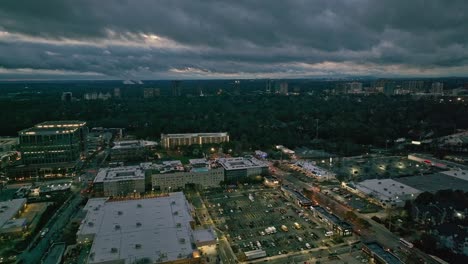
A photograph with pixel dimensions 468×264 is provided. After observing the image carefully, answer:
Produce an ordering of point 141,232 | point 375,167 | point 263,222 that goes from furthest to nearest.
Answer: point 375,167 < point 263,222 < point 141,232

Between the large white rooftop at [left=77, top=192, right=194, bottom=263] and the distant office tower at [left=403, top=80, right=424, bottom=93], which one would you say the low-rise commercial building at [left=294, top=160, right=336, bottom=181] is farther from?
the distant office tower at [left=403, top=80, right=424, bottom=93]

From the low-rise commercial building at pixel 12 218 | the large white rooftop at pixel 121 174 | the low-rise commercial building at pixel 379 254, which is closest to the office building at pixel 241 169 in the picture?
the large white rooftop at pixel 121 174

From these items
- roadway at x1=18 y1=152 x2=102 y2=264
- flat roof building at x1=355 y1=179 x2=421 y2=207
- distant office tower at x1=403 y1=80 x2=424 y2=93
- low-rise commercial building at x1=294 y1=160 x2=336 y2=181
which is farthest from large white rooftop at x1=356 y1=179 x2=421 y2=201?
distant office tower at x1=403 y1=80 x2=424 y2=93

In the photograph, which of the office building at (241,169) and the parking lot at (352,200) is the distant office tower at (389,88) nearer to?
the office building at (241,169)

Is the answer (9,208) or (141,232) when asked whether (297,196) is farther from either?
(9,208)

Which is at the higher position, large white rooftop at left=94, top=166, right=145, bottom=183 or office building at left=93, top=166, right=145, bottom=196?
large white rooftop at left=94, top=166, right=145, bottom=183

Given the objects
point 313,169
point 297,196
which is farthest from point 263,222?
point 313,169
